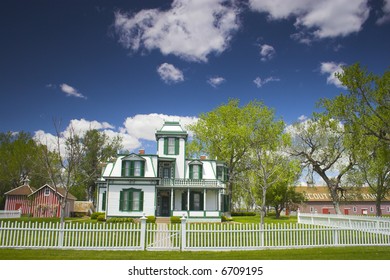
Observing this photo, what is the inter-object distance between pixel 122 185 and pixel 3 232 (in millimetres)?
15143

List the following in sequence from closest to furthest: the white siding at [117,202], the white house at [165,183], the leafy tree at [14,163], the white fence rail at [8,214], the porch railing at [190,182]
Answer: the white siding at [117,202]
the white house at [165,183]
the porch railing at [190,182]
the white fence rail at [8,214]
the leafy tree at [14,163]

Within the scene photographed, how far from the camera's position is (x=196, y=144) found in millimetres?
39938

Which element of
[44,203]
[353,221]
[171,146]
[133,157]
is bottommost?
[353,221]

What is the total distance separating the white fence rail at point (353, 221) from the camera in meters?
13.6

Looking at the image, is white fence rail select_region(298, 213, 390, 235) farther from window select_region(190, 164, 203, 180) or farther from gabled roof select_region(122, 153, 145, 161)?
gabled roof select_region(122, 153, 145, 161)

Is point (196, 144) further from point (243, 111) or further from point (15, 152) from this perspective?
point (15, 152)

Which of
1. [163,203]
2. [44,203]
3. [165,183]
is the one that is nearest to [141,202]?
[165,183]

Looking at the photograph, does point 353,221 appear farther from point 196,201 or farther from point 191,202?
point 191,202

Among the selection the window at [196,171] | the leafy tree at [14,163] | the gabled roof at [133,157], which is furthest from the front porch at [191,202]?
the leafy tree at [14,163]

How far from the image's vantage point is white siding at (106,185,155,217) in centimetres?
2639

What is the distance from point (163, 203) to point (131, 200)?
3819 millimetres

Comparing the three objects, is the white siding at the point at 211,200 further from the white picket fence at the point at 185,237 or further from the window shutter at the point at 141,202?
the white picket fence at the point at 185,237

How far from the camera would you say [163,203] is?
97.0 feet

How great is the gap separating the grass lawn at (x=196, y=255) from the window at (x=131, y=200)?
49.8ft
